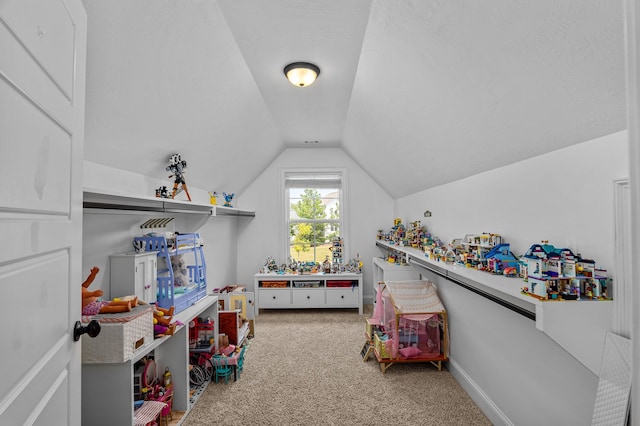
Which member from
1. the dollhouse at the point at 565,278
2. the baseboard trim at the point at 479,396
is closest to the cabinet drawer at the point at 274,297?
the baseboard trim at the point at 479,396

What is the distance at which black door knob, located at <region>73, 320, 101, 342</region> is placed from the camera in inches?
33.7

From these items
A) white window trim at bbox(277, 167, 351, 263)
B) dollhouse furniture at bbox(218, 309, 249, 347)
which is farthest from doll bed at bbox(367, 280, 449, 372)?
white window trim at bbox(277, 167, 351, 263)

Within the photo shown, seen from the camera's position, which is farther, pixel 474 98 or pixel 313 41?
pixel 313 41

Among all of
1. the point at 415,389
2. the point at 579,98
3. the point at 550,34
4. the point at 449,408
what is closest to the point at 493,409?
the point at 449,408

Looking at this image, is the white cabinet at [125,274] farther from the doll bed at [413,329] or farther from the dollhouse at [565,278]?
the dollhouse at [565,278]

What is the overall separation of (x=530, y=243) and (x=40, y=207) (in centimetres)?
210

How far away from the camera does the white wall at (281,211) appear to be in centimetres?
489

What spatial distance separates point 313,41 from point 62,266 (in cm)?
180

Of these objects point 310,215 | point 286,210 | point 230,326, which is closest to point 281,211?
point 286,210

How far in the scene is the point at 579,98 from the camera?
3.81ft

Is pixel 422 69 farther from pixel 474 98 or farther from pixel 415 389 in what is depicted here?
pixel 415 389

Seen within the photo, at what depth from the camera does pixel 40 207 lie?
2.29ft

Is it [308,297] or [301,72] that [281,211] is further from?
[301,72]

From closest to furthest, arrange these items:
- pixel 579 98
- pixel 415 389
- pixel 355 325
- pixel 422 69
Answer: pixel 579 98
pixel 422 69
pixel 415 389
pixel 355 325
